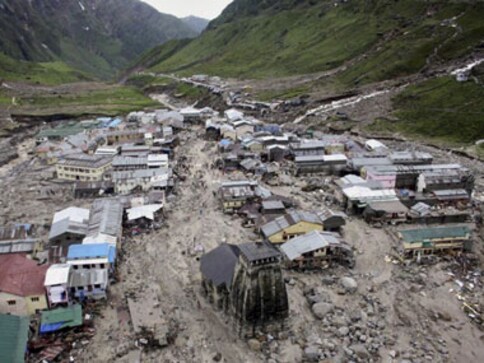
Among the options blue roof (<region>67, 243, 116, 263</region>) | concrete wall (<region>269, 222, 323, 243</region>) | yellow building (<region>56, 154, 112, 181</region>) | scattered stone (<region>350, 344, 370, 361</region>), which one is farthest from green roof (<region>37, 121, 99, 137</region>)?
scattered stone (<region>350, 344, 370, 361</region>)

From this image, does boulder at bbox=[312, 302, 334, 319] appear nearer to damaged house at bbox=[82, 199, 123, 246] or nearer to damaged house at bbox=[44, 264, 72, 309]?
damaged house at bbox=[44, 264, 72, 309]

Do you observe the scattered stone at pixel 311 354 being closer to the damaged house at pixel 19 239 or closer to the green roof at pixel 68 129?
the damaged house at pixel 19 239

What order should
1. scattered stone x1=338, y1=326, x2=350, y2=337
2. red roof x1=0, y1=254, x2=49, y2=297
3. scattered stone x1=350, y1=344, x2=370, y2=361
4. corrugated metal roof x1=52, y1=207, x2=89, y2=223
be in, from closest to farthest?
scattered stone x1=350, y1=344, x2=370, y2=361 → scattered stone x1=338, y1=326, x2=350, y2=337 → red roof x1=0, y1=254, x2=49, y2=297 → corrugated metal roof x1=52, y1=207, x2=89, y2=223

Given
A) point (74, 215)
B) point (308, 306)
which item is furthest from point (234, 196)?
point (308, 306)

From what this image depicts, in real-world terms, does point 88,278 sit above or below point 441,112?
below

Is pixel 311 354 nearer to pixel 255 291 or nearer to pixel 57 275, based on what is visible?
pixel 255 291

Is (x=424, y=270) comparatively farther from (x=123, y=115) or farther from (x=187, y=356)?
(x=123, y=115)
